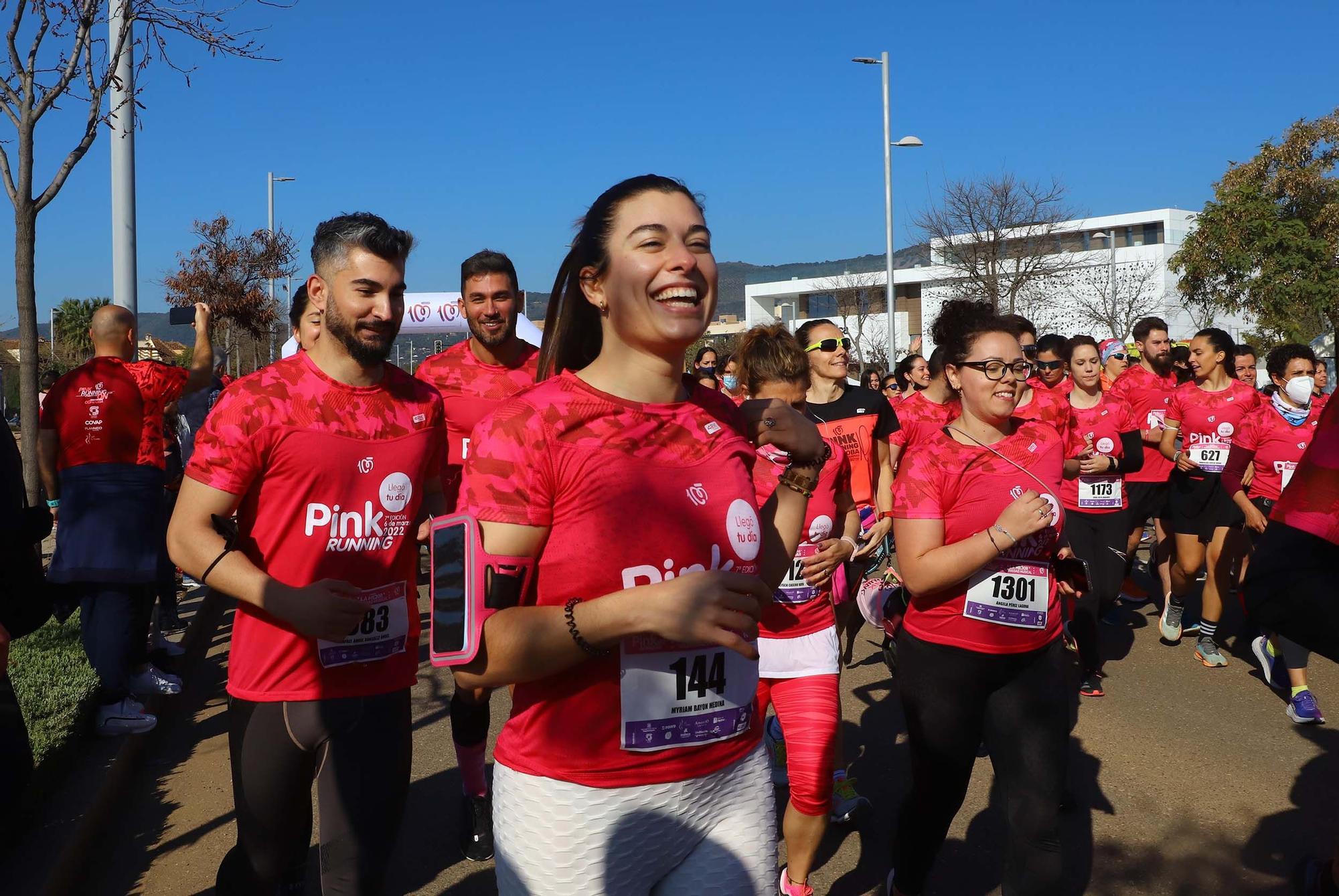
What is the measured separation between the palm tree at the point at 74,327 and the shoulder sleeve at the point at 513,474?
2352 inches

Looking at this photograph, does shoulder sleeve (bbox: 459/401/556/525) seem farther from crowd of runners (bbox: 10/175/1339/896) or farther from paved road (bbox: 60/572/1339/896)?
paved road (bbox: 60/572/1339/896)

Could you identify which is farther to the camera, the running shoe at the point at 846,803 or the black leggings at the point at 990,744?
the running shoe at the point at 846,803

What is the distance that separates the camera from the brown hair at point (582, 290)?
7.34 ft

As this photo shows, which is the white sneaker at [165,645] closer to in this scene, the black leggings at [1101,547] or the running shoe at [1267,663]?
the black leggings at [1101,547]

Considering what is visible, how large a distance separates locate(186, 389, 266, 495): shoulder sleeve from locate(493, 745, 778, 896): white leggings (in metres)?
1.35

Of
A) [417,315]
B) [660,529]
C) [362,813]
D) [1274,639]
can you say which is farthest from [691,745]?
[417,315]

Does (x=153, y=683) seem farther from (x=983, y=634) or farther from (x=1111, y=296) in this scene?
(x=1111, y=296)

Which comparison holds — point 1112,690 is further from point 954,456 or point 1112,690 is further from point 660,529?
point 660,529

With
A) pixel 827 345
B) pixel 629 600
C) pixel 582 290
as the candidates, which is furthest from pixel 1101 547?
pixel 629 600

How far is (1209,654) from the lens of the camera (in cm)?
799

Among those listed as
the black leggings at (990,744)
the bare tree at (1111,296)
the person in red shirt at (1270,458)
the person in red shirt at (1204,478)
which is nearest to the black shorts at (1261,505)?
the person in red shirt at (1270,458)

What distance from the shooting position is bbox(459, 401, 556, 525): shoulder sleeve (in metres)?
2.03

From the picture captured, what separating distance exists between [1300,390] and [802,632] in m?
5.19

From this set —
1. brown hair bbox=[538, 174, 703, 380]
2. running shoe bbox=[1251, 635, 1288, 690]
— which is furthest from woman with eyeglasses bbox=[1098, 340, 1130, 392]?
brown hair bbox=[538, 174, 703, 380]
